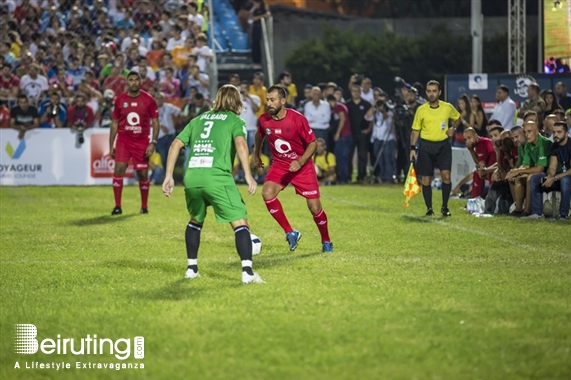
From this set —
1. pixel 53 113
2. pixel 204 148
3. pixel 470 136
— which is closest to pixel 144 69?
pixel 53 113

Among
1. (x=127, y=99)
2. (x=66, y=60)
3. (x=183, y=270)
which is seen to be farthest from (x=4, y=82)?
(x=183, y=270)

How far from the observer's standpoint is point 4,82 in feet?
82.2

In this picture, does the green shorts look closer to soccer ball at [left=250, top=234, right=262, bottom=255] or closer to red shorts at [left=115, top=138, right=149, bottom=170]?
soccer ball at [left=250, top=234, right=262, bottom=255]

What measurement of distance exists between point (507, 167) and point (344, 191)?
6029 millimetres

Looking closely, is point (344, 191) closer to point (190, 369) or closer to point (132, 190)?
point (132, 190)

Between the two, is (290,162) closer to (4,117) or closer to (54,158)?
(54,158)

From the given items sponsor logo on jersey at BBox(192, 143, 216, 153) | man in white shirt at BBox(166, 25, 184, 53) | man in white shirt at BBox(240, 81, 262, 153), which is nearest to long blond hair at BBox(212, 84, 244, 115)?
sponsor logo on jersey at BBox(192, 143, 216, 153)

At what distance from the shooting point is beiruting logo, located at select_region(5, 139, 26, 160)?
2380 cm

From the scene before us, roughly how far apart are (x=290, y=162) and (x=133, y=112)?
5.60m

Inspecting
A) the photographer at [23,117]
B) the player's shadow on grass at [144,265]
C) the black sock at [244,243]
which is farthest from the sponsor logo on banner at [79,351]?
the photographer at [23,117]

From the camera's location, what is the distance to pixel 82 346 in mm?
7074

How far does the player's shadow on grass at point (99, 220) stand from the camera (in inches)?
625

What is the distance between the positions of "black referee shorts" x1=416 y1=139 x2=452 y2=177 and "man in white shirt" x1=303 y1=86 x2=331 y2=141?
7968mm

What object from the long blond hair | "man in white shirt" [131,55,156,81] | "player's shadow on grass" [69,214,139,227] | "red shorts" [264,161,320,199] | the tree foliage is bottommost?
"player's shadow on grass" [69,214,139,227]
